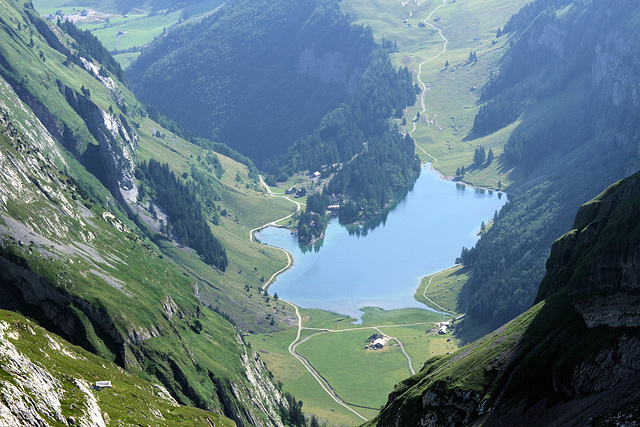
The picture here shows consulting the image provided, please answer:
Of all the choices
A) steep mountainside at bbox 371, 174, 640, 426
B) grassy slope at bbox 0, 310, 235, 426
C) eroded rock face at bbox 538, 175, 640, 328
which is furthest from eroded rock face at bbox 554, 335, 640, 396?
grassy slope at bbox 0, 310, 235, 426

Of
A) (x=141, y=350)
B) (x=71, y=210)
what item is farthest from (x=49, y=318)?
(x=71, y=210)

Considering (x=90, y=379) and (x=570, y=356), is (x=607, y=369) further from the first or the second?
(x=90, y=379)

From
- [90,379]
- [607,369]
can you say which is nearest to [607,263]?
[607,369]

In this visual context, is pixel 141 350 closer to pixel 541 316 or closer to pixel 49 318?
pixel 49 318

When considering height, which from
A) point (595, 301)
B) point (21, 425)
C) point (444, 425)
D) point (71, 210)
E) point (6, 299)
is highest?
point (71, 210)

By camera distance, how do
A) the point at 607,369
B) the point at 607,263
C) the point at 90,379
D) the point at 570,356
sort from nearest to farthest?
the point at 607,369, the point at 570,356, the point at 90,379, the point at 607,263

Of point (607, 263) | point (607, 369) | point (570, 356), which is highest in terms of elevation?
point (607, 263)
